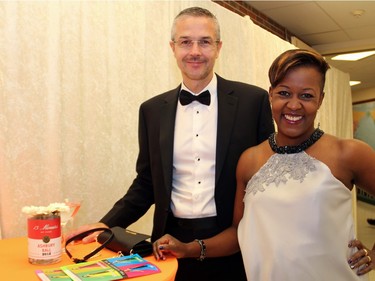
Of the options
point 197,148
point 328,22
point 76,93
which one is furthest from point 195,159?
point 328,22

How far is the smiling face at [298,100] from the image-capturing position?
1.40 metres

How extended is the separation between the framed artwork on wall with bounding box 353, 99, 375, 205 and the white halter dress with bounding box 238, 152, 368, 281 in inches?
376

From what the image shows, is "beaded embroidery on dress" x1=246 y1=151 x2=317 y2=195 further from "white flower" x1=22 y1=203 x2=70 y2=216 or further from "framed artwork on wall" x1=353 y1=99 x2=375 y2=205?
"framed artwork on wall" x1=353 y1=99 x2=375 y2=205

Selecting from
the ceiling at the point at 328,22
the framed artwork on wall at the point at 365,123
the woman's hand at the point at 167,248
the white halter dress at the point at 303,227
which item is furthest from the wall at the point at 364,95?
the woman's hand at the point at 167,248

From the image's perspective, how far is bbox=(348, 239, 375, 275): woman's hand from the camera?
1.34 metres

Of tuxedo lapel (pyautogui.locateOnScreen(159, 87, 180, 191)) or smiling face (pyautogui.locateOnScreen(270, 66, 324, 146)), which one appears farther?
tuxedo lapel (pyautogui.locateOnScreen(159, 87, 180, 191))

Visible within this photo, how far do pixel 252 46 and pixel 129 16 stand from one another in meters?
1.64

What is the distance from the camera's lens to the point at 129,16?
264 centimetres

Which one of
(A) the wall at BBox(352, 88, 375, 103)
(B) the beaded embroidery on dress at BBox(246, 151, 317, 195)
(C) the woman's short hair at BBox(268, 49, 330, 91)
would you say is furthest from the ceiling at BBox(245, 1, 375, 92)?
(A) the wall at BBox(352, 88, 375, 103)

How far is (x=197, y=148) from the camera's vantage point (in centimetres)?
181

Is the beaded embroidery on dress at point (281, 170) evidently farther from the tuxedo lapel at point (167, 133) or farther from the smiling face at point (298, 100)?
the tuxedo lapel at point (167, 133)

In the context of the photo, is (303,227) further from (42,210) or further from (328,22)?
(328,22)

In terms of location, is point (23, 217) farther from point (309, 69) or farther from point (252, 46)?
point (252, 46)

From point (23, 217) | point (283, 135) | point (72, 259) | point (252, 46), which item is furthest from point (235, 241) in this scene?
point (252, 46)
